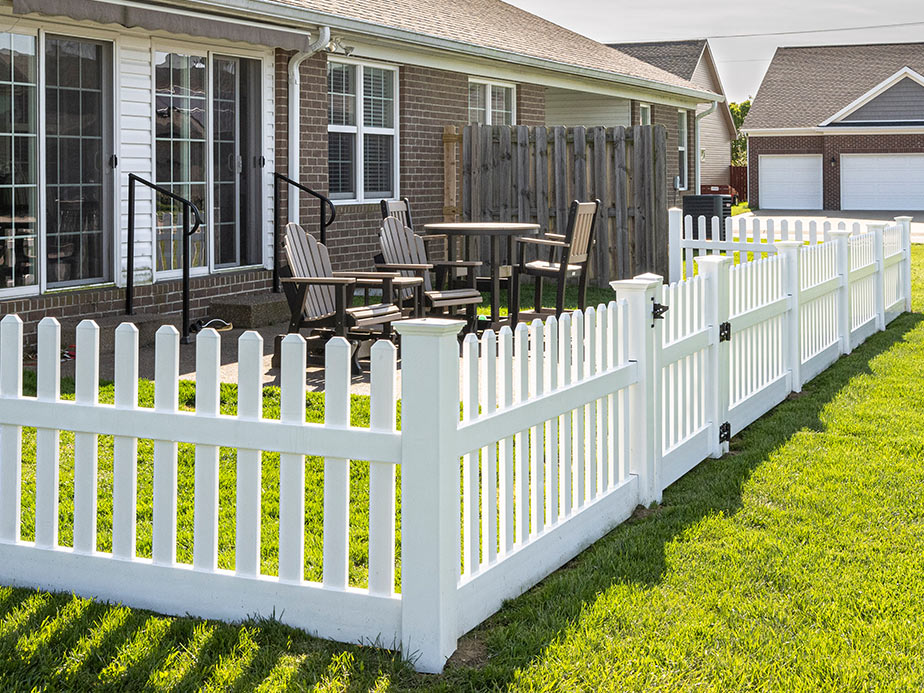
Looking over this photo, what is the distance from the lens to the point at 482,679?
362 centimetres

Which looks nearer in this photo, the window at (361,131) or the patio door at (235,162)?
the patio door at (235,162)

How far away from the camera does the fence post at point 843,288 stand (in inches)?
382

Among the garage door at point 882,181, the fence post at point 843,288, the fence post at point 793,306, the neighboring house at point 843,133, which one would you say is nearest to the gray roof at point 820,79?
the neighboring house at point 843,133

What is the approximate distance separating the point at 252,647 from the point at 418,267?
631 centimetres

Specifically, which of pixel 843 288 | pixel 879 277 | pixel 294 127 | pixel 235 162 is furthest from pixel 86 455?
pixel 879 277

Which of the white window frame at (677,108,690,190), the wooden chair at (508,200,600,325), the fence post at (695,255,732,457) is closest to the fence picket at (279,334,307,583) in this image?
the fence post at (695,255,732,457)

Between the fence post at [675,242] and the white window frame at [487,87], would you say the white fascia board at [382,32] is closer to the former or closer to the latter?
the white window frame at [487,87]

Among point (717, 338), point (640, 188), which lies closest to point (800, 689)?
point (717, 338)

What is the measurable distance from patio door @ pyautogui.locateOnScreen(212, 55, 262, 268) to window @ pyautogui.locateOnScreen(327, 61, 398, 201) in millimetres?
1516

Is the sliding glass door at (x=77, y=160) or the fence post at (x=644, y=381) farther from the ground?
the sliding glass door at (x=77, y=160)

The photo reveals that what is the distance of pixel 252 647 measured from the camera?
3807 millimetres

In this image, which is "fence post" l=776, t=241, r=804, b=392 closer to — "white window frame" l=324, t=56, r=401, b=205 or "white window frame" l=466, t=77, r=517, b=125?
"white window frame" l=324, t=56, r=401, b=205

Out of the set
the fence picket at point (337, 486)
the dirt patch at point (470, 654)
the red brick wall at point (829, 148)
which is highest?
the red brick wall at point (829, 148)

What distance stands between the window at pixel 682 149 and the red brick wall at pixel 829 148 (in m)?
17.7
